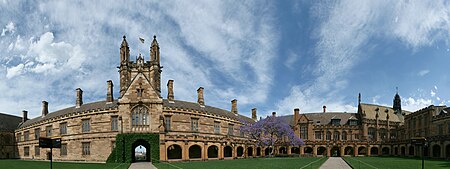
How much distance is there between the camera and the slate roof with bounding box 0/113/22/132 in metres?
60.7

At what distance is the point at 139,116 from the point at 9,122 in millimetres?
43148

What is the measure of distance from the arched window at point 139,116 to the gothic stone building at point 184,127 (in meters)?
0.11

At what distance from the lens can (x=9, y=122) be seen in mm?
62969

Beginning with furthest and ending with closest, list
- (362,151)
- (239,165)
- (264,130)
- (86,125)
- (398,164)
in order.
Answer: (362,151) < (264,130) < (86,125) < (398,164) < (239,165)

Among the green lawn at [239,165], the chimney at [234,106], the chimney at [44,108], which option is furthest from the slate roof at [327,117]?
the chimney at [44,108]

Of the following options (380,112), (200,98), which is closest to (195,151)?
(200,98)

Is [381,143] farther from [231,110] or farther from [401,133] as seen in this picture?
[231,110]

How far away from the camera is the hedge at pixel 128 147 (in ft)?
114

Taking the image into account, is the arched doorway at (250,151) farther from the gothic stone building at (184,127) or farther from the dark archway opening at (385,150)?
the dark archway opening at (385,150)

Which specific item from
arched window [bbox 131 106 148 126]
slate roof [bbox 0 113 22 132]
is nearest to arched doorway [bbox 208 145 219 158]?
arched window [bbox 131 106 148 126]

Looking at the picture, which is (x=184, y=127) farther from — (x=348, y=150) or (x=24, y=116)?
(x=24, y=116)

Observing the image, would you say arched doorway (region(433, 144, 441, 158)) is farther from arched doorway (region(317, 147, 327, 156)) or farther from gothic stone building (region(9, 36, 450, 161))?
arched doorway (region(317, 147, 327, 156))

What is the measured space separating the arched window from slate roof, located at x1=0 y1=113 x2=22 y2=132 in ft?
130

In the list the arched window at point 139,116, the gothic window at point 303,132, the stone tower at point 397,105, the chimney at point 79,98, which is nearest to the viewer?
the arched window at point 139,116
